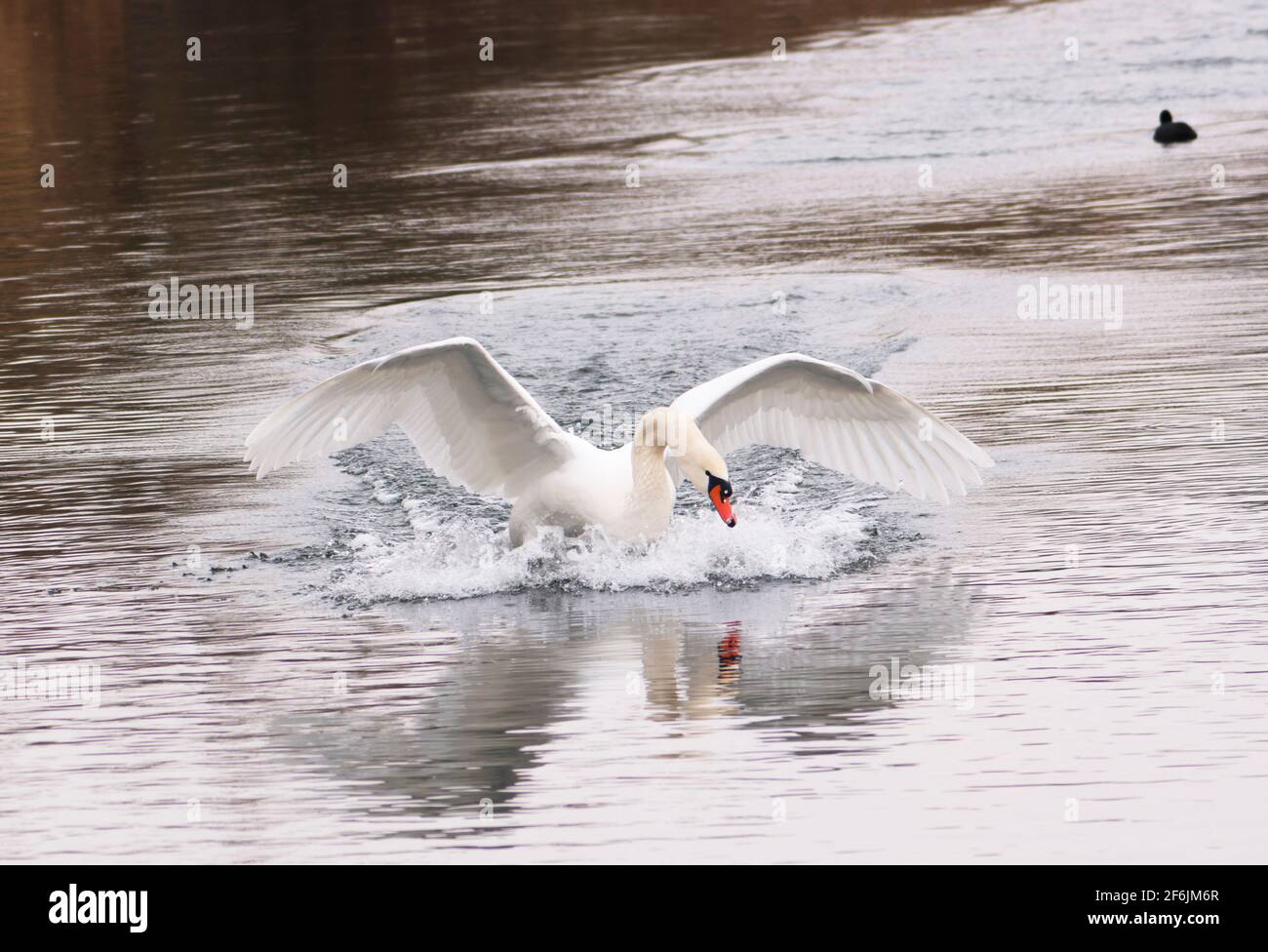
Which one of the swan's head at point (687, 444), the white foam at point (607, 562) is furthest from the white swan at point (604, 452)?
the white foam at point (607, 562)

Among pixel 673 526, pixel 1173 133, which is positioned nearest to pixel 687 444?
pixel 673 526

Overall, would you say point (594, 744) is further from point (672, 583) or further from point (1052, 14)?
point (1052, 14)

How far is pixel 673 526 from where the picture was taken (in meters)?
11.0

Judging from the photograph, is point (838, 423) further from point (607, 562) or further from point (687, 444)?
point (607, 562)

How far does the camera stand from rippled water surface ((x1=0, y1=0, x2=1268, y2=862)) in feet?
24.1

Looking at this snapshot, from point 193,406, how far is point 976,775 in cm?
853

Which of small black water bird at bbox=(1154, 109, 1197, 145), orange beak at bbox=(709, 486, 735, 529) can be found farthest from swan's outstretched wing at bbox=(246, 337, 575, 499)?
small black water bird at bbox=(1154, 109, 1197, 145)

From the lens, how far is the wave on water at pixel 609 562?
1049 cm

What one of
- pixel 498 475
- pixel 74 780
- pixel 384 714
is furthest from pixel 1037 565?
pixel 74 780

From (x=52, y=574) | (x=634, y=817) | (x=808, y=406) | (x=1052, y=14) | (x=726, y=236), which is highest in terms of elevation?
(x=1052, y=14)

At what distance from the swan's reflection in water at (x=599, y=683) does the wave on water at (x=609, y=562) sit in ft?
0.48

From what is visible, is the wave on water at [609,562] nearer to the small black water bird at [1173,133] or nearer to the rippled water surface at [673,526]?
the rippled water surface at [673,526]

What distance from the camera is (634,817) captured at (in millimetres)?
7090

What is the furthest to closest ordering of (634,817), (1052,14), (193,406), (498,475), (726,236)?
1. (1052,14)
2. (726,236)
3. (193,406)
4. (498,475)
5. (634,817)
